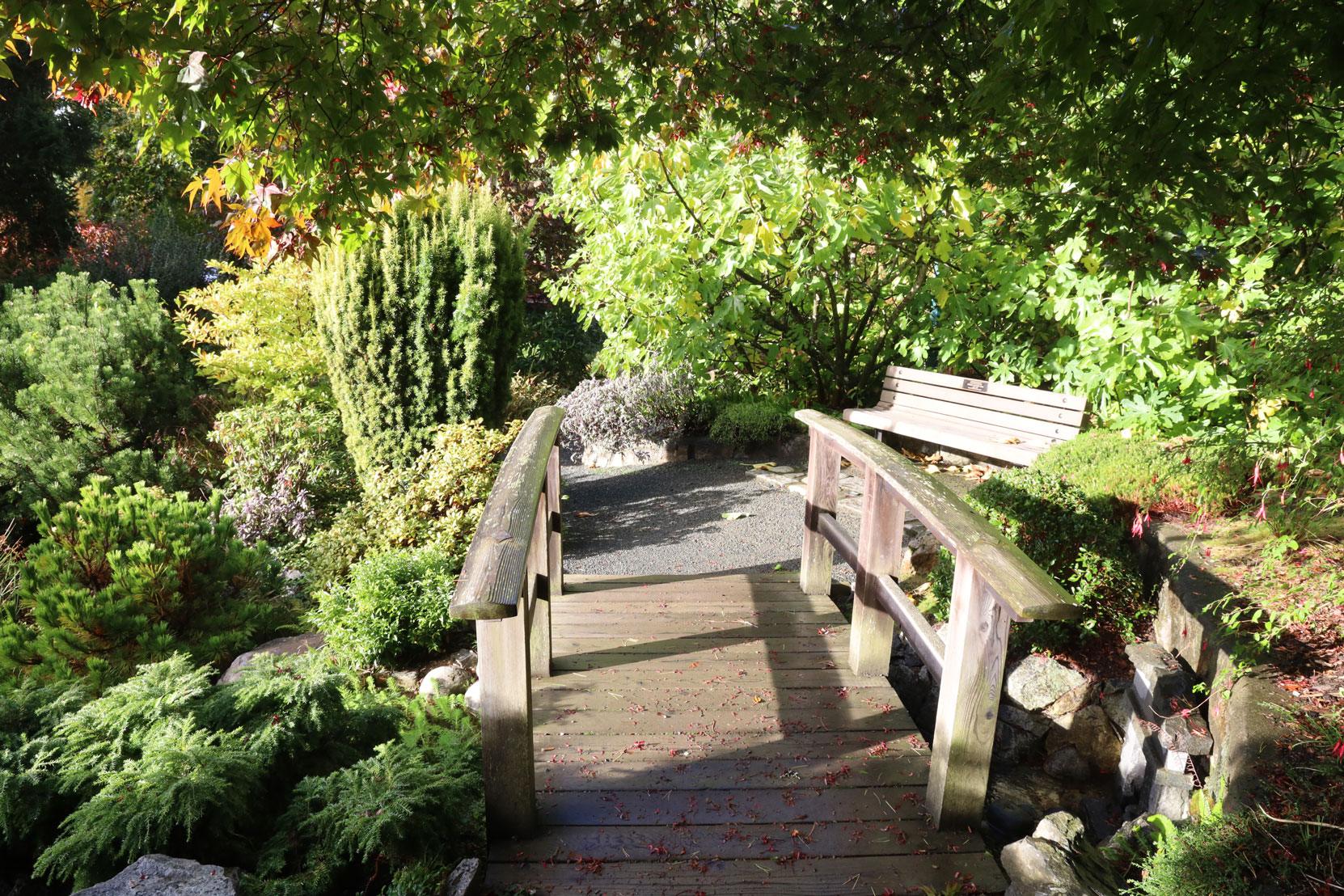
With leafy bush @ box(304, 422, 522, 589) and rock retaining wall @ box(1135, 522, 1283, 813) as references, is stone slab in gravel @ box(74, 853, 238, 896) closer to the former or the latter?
rock retaining wall @ box(1135, 522, 1283, 813)

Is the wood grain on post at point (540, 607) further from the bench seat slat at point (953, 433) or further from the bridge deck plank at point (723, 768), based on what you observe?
the bench seat slat at point (953, 433)

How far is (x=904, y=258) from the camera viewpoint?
8383mm

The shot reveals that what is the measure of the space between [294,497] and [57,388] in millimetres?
1986

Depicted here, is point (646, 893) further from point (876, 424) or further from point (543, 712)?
point (876, 424)

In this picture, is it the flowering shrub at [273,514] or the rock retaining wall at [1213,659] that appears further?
the flowering shrub at [273,514]

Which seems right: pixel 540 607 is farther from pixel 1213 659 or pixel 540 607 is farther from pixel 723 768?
pixel 1213 659

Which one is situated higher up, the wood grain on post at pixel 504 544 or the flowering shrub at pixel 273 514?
the wood grain on post at pixel 504 544

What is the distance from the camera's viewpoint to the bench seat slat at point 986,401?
6871 millimetres

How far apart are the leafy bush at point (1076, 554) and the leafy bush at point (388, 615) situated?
2.93m

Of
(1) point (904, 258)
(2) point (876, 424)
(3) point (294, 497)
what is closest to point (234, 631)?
(3) point (294, 497)

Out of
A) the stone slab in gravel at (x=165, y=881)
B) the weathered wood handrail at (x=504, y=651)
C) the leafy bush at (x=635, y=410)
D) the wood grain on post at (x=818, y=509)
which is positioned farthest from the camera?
the leafy bush at (x=635, y=410)

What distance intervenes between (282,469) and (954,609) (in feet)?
20.3

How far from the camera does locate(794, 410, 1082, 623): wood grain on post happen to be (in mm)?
2186

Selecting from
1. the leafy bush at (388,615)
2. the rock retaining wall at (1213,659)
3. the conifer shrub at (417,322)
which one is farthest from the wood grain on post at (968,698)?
the conifer shrub at (417,322)
